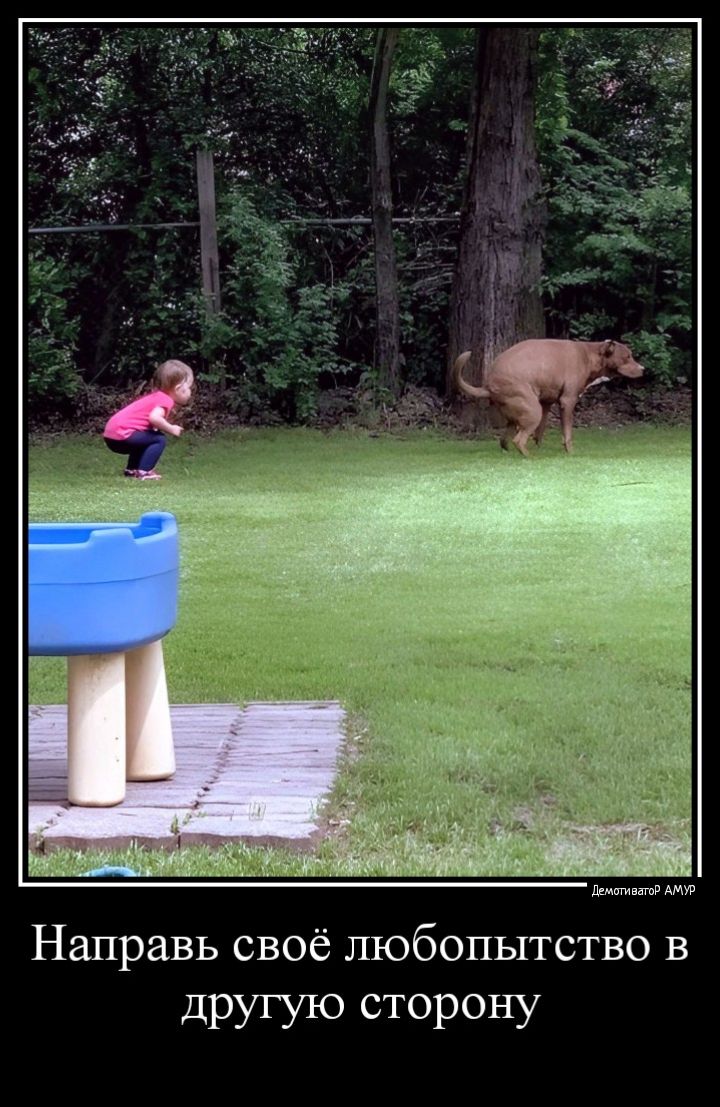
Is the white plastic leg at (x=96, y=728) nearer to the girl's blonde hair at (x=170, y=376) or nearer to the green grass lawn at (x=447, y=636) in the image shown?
the green grass lawn at (x=447, y=636)

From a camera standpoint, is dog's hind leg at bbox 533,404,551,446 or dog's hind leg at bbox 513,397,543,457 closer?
dog's hind leg at bbox 513,397,543,457

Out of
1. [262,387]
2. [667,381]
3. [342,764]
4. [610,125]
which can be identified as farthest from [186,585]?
[610,125]

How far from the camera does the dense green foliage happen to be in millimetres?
9703

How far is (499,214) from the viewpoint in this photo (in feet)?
31.2

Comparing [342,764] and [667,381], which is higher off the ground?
[667,381]

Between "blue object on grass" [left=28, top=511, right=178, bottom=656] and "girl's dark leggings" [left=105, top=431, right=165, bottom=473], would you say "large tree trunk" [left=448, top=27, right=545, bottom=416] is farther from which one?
"blue object on grass" [left=28, top=511, right=178, bottom=656]

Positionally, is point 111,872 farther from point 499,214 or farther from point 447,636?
point 499,214

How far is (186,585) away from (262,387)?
5.00 metres

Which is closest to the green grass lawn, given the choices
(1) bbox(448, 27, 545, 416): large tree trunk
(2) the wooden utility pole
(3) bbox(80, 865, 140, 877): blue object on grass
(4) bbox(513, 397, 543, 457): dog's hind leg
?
(3) bbox(80, 865, 140, 877): blue object on grass

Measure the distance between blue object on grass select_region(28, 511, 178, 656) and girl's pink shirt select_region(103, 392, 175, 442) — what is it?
15.6ft

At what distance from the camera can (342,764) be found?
2.77m

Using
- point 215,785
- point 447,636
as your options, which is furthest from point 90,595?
point 447,636
